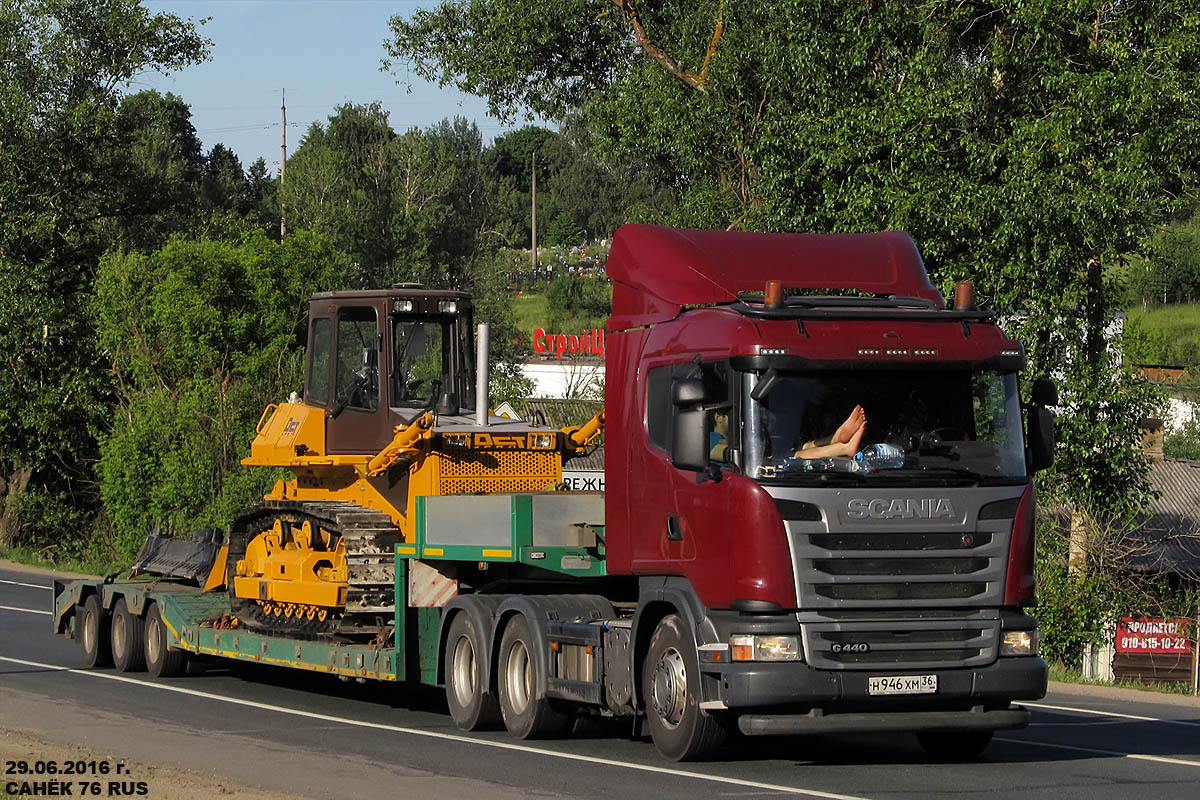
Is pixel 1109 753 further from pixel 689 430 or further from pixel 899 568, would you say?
pixel 689 430

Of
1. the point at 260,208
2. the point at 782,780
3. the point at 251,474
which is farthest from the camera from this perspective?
the point at 260,208

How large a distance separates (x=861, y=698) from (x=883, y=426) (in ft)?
6.15

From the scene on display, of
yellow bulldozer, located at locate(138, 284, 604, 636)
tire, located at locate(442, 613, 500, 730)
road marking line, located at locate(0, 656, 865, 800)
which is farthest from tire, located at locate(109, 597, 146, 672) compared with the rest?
tire, located at locate(442, 613, 500, 730)

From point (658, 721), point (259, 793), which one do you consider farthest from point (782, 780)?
point (259, 793)

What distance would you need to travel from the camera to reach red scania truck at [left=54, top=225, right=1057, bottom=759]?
37.2 ft

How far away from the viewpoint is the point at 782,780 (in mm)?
11578

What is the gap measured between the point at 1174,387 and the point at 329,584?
60.2 m

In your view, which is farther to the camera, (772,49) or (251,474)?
(251,474)

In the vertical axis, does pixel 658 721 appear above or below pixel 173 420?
below

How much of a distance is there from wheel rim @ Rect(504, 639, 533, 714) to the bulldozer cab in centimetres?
396

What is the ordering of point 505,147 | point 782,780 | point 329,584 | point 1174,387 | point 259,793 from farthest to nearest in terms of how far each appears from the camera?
point 505,147
point 1174,387
point 329,584
point 782,780
point 259,793

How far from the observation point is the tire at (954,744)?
42.1 ft

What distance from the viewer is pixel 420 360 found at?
59.1 feet

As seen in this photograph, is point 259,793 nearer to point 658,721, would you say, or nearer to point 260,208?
point 658,721
